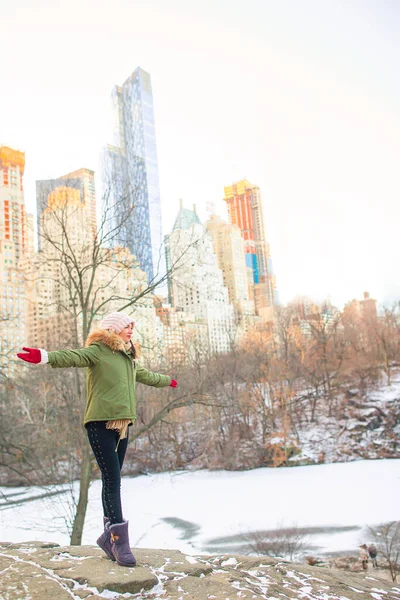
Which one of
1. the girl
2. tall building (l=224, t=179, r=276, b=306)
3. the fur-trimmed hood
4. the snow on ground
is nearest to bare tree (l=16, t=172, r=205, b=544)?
the snow on ground

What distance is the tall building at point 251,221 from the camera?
114750 mm

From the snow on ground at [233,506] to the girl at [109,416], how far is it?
821 centimetres

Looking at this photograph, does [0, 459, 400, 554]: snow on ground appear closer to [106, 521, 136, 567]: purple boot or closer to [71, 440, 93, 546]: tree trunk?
[71, 440, 93, 546]: tree trunk

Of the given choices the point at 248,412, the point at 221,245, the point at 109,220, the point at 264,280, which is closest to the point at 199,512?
the point at 248,412

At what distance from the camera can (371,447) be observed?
24312 mm

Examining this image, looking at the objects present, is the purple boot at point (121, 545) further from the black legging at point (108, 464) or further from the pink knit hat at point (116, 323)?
the pink knit hat at point (116, 323)

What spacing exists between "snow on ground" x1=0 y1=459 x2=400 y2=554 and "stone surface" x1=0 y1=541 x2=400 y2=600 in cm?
793

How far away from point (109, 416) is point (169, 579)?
3.43 ft

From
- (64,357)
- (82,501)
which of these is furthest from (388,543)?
(64,357)

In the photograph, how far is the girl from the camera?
313 centimetres

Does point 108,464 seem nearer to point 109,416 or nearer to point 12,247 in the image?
point 109,416

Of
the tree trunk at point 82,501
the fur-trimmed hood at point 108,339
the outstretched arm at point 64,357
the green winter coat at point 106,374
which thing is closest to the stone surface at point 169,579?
the green winter coat at point 106,374

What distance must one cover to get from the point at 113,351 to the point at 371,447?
23951mm

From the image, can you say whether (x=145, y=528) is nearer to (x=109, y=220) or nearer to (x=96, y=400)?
(x=109, y=220)
